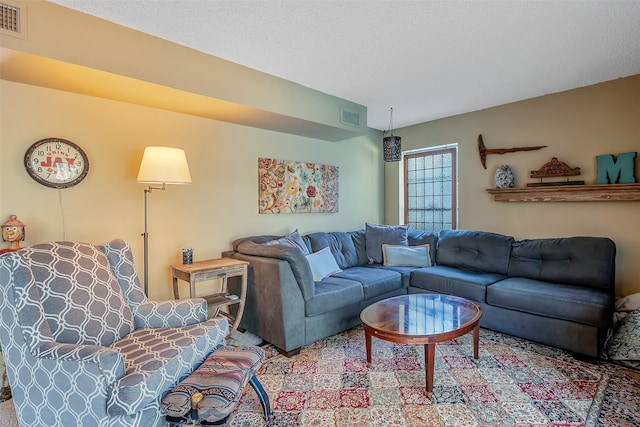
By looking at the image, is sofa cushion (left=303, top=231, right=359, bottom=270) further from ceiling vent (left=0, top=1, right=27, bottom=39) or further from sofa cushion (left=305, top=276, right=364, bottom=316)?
ceiling vent (left=0, top=1, right=27, bottom=39)

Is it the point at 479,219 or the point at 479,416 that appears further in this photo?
the point at 479,219

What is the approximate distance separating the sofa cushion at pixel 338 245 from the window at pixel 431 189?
4.53 ft

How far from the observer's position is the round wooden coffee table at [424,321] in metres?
2.02

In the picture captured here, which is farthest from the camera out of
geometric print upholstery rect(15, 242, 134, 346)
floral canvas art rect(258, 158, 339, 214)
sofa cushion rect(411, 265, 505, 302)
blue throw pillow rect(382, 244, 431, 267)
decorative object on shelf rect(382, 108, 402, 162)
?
decorative object on shelf rect(382, 108, 402, 162)

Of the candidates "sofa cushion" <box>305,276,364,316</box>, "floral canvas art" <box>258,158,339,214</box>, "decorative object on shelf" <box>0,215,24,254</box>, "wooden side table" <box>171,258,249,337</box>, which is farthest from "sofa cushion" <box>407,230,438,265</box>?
"decorative object on shelf" <box>0,215,24,254</box>

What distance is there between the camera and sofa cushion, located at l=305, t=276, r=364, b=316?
2.70m

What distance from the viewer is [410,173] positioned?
4.96 m

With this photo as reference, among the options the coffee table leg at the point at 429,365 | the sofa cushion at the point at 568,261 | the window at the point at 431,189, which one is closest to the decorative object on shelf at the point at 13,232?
the coffee table leg at the point at 429,365

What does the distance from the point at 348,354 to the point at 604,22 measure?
9.73 feet

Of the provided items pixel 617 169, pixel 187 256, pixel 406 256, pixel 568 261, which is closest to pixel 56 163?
pixel 187 256

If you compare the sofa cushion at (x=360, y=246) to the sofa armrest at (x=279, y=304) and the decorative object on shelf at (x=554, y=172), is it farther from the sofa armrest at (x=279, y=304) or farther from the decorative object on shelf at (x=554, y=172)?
the decorative object on shelf at (x=554, y=172)

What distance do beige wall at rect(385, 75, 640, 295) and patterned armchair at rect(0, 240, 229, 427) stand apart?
3.50m

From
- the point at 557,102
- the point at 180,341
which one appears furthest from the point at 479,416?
the point at 557,102

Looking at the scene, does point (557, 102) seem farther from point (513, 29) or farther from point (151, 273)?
point (151, 273)
